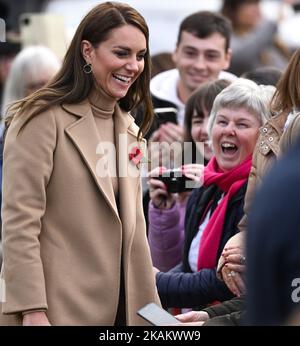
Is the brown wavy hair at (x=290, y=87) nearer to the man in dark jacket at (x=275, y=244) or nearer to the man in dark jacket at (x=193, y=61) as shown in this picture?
the man in dark jacket at (x=193, y=61)

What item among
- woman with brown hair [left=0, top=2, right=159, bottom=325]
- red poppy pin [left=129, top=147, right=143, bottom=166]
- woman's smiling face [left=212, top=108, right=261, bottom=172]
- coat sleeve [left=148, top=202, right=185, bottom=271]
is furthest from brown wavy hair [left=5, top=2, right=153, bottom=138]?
coat sleeve [left=148, top=202, right=185, bottom=271]

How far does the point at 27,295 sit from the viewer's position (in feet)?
10.9

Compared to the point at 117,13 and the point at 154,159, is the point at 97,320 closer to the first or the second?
the point at 117,13

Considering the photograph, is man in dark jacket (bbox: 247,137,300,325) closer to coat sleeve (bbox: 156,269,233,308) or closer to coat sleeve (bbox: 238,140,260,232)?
coat sleeve (bbox: 238,140,260,232)

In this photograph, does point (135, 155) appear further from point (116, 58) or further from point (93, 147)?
point (116, 58)

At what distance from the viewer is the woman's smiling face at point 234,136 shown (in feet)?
13.7

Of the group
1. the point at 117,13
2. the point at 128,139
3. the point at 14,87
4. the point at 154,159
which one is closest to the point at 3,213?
the point at 128,139

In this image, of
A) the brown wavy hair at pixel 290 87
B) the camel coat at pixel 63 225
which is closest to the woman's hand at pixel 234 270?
the camel coat at pixel 63 225

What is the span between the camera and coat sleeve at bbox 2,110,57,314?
3.31 metres

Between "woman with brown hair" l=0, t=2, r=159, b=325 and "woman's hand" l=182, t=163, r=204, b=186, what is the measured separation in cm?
74

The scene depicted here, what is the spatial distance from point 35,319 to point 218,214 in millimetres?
1024

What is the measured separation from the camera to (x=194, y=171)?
4430 millimetres

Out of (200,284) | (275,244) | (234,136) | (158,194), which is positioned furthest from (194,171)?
(275,244)
